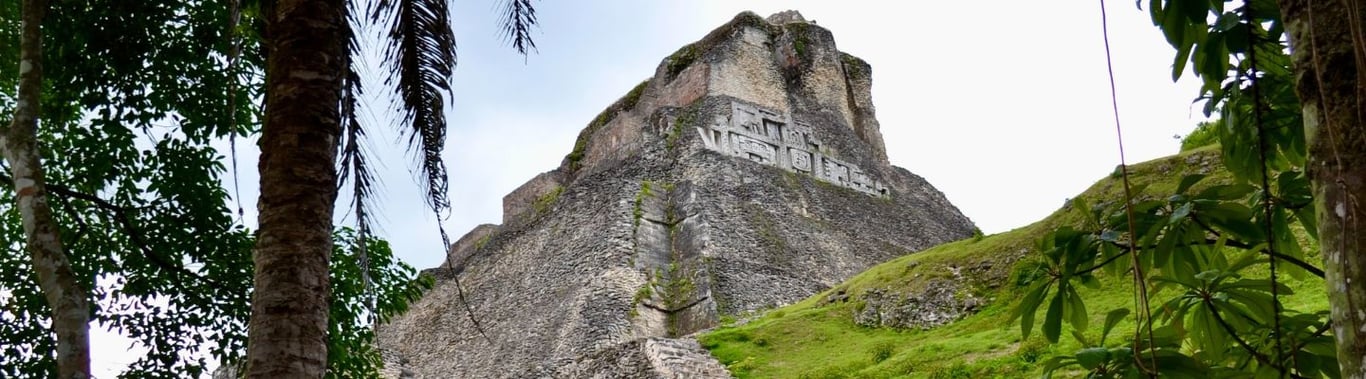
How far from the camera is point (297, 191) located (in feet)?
14.8

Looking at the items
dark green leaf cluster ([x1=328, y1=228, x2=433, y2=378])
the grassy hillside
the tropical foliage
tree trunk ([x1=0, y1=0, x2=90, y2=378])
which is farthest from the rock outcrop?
the tropical foliage

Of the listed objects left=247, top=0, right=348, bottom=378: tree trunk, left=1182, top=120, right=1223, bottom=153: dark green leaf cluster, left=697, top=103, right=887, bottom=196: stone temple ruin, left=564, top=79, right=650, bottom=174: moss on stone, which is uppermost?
left=564, top=79, right=650, bottom=174: moss on stone

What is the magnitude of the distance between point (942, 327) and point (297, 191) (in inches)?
477

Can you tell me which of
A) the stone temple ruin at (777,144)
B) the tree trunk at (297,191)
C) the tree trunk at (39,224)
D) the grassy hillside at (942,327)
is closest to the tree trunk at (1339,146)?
the tree trunk at (297,191)

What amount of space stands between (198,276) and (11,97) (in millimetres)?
2082

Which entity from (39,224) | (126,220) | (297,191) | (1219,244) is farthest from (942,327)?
(1219,244)

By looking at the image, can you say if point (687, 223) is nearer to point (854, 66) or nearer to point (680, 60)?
point (680, 60)

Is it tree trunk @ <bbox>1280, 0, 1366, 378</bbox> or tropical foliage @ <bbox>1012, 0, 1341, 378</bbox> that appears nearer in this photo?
tree trunk @ <bbox>1280, 0, 1366, 378</bbox>

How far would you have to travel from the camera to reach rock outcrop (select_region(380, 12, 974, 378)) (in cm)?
2130

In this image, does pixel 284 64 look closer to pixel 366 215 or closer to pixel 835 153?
pixel 366 215

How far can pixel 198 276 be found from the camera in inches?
329

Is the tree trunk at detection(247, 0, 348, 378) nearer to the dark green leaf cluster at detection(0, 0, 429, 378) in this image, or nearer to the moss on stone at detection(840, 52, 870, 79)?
the dark green leaf cluster at detection(0, 0, 429, 378)

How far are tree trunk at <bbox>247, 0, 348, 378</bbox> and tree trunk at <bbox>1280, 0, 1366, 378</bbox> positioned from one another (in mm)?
3297

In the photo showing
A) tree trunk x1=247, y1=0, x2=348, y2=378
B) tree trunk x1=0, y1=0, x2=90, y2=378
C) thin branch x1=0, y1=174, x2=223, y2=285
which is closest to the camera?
tree trunk x1=247, y1=0, x2=348, y2=378
